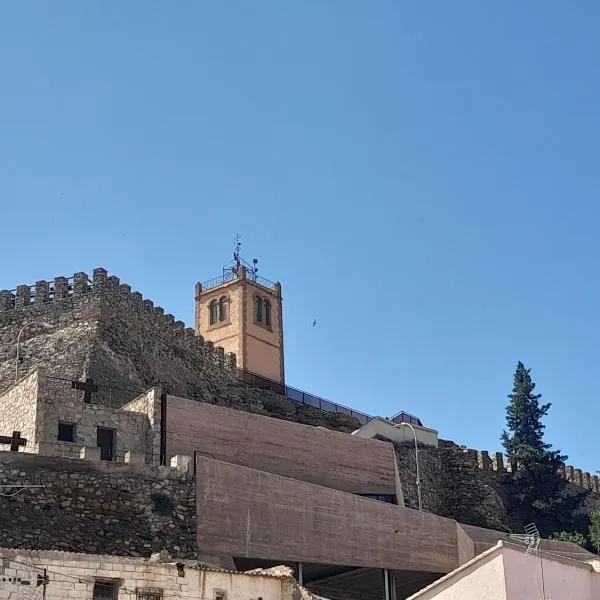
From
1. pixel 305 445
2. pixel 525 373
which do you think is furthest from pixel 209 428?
pixel 525 373

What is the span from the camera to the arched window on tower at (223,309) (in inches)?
2362

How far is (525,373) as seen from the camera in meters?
57.2

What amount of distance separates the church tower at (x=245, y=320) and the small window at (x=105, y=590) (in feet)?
113

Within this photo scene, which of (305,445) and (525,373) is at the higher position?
(525,373)

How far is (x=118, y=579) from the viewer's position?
2117cm

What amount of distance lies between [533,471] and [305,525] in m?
25.6

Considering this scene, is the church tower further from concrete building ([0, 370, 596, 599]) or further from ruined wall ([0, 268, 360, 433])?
concrete building ([0, 370, 596, 599])

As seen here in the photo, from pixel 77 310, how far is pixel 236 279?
60.7 ft

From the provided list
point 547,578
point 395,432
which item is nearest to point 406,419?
point 395,432

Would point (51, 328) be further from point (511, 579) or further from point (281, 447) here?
point (511, 579)

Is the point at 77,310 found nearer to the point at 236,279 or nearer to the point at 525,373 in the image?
the point at 236,279

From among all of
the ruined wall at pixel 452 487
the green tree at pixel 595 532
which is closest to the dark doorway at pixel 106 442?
the ruined wall at pixel 452 487

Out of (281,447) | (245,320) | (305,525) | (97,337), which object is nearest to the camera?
(305,525)

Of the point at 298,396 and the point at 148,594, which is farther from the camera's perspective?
the point at 298,396
